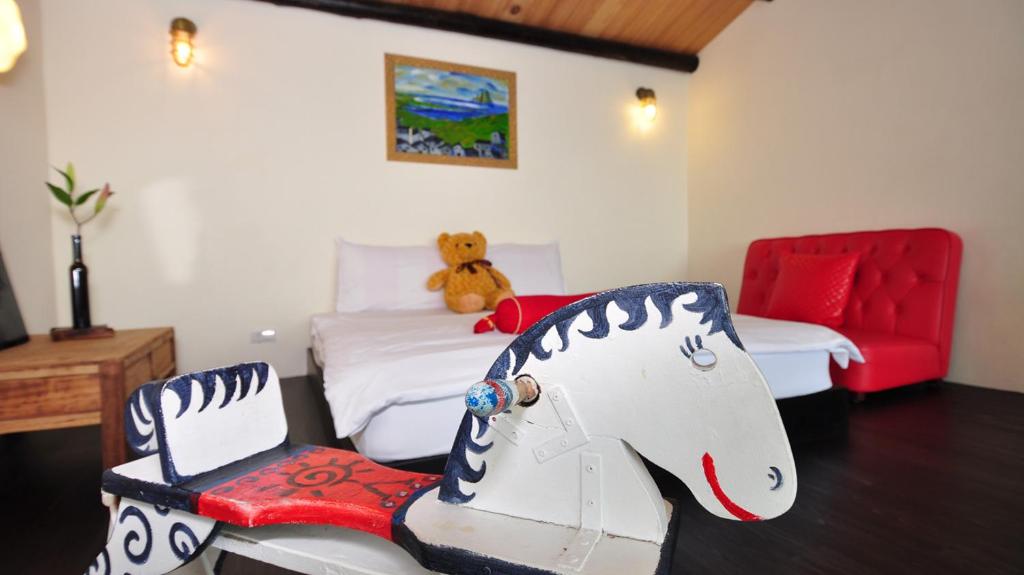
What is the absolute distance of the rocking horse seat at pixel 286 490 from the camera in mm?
637

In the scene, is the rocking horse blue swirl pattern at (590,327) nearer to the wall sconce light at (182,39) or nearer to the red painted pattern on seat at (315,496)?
the red painted pattern on seat at (315,496)

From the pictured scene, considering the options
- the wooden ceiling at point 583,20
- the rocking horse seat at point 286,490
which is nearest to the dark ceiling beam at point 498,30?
the wooden ceiling at point 583,20

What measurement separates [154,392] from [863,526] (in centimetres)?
158

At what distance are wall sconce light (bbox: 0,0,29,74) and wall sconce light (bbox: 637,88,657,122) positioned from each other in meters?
3.76

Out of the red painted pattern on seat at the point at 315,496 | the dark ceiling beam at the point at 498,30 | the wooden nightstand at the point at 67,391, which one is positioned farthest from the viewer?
the dark ceiling beam at the point at 498,30

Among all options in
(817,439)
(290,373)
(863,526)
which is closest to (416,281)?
(290,373)

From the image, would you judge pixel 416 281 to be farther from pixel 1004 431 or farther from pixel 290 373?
pixel 1004 431

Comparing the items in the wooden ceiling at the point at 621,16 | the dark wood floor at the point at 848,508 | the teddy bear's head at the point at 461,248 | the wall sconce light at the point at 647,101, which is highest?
the wooden ceiling at the point at 621,16

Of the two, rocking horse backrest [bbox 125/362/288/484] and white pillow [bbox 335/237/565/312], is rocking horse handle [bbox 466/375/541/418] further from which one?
white pillow [bbox 335/237/565/312]

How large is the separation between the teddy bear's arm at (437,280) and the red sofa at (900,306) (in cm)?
215

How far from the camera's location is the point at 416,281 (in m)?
3.18

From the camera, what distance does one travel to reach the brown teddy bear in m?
2.95

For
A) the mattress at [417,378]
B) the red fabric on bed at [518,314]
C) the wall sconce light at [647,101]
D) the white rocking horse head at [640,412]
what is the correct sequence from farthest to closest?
the wall sconce light at [647,101] < the red fabric on bed at [518,314] < the mattress at [417,378] < the white rocking horse head at [640,412]

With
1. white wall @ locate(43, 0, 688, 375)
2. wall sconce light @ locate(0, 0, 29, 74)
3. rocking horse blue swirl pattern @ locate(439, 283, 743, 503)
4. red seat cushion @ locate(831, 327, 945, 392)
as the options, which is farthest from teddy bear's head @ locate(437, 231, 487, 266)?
rocking horse blue swirl pattern @ locate(439, 283, 743, 503)
